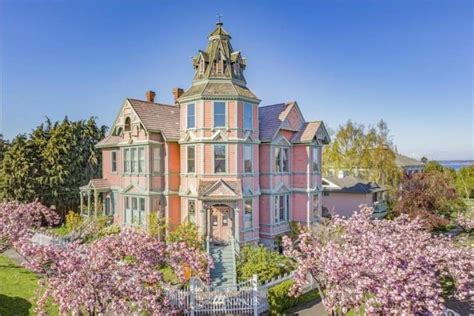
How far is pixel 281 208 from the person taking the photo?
23766 millimetres

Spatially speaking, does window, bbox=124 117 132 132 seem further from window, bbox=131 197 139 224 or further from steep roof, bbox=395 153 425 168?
steep roof, bbox=395 153 425 168

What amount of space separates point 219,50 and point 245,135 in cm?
609

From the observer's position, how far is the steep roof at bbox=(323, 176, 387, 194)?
34.4 metres

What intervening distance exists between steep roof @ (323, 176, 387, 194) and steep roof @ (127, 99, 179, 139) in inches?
792

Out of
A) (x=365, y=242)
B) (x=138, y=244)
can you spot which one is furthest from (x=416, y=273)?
(x=138, y=244)

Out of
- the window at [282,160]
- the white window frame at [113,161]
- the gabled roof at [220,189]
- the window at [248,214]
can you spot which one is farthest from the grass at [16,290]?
the window at [282,160]

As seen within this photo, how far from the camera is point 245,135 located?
69.2 feet

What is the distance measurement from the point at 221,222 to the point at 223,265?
3.30 m

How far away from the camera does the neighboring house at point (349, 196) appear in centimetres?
3456

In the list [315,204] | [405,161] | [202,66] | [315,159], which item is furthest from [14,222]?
[405,161]

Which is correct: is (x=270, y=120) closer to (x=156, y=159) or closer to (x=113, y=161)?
(x=156, y=159)

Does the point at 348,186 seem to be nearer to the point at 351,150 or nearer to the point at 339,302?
the point at 351,150

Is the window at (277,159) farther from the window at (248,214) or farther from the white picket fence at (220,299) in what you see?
the white picket fence at (220,299)

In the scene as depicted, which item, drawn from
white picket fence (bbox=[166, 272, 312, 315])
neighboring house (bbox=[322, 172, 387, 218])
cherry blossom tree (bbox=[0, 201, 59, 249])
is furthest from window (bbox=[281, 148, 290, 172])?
cherry blossom tree (bbox=[0, 201, 59, 249])
